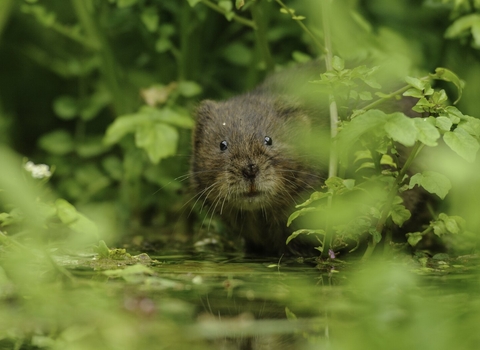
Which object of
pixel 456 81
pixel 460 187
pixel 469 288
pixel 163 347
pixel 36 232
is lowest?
pixel 163 347

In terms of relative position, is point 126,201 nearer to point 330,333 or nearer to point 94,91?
point 94,91

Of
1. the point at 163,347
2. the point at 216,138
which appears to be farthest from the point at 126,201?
the point at 163,347

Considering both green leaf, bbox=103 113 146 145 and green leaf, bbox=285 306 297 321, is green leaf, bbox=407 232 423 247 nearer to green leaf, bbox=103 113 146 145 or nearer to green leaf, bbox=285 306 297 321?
green leaf, bbox=285 306 297 321

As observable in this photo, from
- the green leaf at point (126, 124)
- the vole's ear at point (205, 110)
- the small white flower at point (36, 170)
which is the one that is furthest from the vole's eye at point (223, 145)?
the small white flower at point (36, 170)

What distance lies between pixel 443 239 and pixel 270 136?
1163 millimetres

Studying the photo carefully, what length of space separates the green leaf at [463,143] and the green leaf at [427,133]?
0.19 metres

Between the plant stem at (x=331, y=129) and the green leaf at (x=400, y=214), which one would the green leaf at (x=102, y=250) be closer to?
the plant stem at (x=331, y=129)

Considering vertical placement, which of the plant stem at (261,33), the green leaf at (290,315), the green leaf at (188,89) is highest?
the plant stem at (261,33)

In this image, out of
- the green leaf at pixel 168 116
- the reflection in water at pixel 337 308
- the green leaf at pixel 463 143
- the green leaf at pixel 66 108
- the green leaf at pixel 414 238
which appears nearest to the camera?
the reflection in water at pixel 337 308

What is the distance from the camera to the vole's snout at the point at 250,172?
3.78 meters

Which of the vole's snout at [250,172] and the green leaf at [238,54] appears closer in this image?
the vole's snout at [250,172]

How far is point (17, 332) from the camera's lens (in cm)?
229

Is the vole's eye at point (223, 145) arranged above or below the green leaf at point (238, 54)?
below

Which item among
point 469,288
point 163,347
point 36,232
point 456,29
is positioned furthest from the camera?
point 456,29
